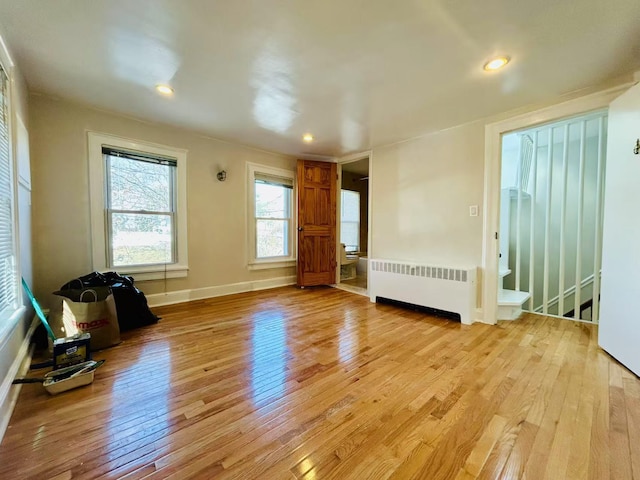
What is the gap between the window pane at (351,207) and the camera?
6266 millimetres

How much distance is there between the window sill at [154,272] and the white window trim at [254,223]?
96 centimetres

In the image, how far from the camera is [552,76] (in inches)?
81.0

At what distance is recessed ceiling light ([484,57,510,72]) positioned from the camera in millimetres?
1862

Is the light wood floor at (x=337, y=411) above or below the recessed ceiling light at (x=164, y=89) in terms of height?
below

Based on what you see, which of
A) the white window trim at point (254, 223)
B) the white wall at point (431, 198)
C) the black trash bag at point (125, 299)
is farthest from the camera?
the white window trim at point (254, 223)

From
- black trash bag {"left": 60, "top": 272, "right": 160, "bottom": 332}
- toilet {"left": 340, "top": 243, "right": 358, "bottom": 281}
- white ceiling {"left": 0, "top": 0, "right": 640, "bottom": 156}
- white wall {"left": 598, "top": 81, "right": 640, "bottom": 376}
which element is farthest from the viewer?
toilet {"left": 340, "top": 243, "right": 358, "bottom": 281}

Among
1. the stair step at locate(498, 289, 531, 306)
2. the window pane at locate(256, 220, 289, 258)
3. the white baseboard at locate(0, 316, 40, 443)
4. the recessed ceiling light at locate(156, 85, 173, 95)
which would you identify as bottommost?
the white baseboard at locate(0, 316, 40, 443)

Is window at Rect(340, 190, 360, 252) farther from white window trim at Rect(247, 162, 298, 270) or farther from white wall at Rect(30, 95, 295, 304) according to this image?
white wall at Rect(30, 95, 295, 304)

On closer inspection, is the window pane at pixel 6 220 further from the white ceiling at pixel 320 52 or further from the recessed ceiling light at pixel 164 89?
the recessed ceiling light at pixel 164 89

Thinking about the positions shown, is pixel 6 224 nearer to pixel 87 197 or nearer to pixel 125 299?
pixel 125 299

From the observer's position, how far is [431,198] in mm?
3316

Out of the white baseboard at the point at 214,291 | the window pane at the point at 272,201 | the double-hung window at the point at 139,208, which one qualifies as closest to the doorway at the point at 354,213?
the window pane at the point at 272,201

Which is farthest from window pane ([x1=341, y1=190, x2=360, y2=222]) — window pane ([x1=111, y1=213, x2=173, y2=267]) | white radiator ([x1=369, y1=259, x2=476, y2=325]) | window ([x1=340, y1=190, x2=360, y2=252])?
window pane ([x1=111, y1=213, x2=173, y2=267])

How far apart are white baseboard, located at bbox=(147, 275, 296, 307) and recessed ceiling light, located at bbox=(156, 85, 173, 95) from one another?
2.26 meters
